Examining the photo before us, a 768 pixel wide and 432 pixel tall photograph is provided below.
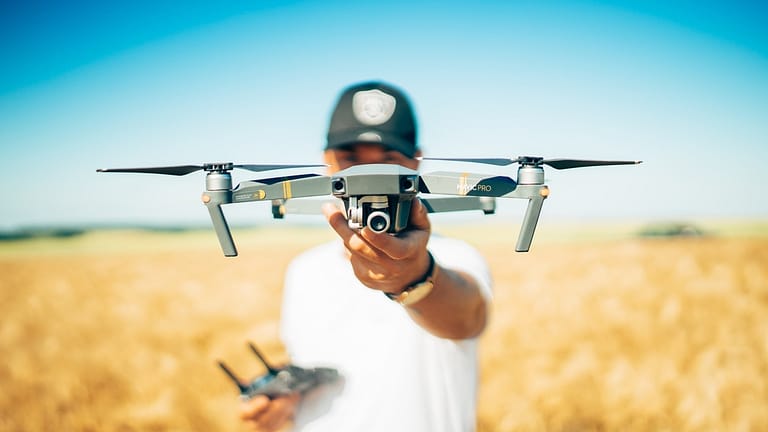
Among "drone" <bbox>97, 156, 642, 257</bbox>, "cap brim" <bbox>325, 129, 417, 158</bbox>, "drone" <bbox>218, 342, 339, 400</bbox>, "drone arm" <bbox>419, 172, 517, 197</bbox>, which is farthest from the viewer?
"drone" <bbox>218, 342, 339, 400</bbox>

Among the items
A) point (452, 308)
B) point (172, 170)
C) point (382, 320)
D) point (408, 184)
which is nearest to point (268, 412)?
point (382, 320)

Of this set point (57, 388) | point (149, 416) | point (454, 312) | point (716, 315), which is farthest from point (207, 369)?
point (716, 315)

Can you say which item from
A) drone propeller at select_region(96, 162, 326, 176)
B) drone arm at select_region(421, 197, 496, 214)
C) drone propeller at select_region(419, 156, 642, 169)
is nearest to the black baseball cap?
drone arm at select_region(421, 197, 496, 214)

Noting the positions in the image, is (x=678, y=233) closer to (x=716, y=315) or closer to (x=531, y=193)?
(x=716, y=315)

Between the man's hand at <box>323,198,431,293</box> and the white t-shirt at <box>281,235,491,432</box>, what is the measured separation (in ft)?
3.35

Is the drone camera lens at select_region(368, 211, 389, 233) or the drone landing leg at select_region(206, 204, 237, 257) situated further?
the drone landing leg at select_region(206, 204, 237, 257)

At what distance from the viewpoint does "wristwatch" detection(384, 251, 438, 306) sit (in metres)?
2.34

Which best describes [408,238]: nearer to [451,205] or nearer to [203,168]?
[451,205]

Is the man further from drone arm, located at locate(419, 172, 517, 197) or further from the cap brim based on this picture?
drone arm, located at locate(419, 172, 517, 197)

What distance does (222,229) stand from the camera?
202 cm

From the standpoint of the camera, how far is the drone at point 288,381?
3215 millimetres

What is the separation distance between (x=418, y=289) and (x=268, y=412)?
1.90 m

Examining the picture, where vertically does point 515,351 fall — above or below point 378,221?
below

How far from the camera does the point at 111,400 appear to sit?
7.31 meters
